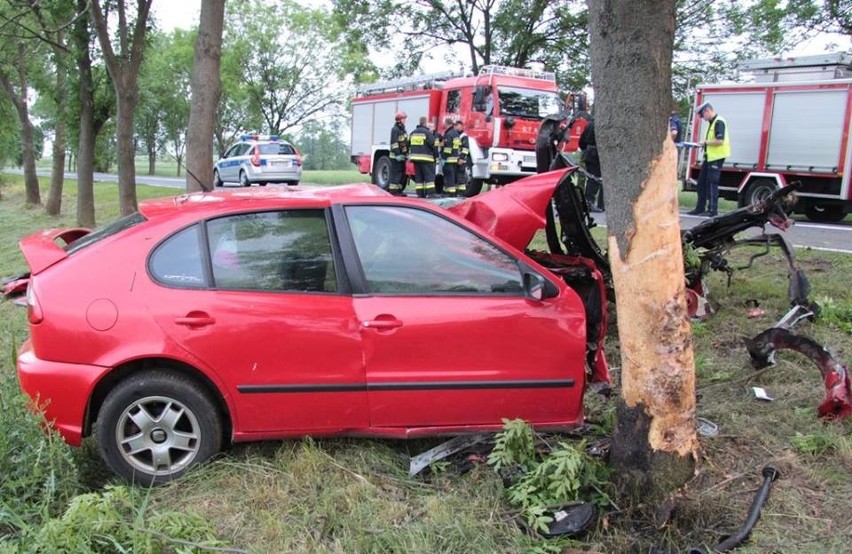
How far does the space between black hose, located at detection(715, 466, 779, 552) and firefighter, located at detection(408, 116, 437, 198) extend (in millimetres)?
9549

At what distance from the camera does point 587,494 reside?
328 cm

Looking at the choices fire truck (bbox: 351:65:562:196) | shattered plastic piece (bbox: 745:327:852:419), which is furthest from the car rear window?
fire truck (bbox: 351:65:562:196)

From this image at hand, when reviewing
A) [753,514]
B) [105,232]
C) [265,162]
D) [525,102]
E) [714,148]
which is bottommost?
[753,514]

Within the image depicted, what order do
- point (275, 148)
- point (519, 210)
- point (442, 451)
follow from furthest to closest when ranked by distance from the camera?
point (275, 148)
point (519, 210)
point (442, 451)

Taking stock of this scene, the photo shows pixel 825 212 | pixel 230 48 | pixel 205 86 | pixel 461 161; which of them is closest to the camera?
pixel 205 86

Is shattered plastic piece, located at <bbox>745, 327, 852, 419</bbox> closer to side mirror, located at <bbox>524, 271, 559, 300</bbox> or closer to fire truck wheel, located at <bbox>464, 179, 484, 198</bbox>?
side mirror, located at <bbox>524, 271, 559, 300</bbox>

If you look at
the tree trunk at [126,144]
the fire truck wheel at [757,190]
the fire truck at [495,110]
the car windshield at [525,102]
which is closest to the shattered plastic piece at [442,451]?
the tree trunk at [126,144]

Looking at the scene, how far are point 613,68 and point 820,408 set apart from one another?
2373 mm

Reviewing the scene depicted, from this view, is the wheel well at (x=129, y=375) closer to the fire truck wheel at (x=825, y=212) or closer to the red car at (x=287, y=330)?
the red car at (x=287, y=330)

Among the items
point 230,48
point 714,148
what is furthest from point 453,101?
point 230,48

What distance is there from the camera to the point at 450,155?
12.9 m

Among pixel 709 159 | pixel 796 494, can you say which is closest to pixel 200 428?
pixel 796 494

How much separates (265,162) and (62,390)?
21.0 meters

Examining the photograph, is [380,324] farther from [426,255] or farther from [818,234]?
[818,234]
